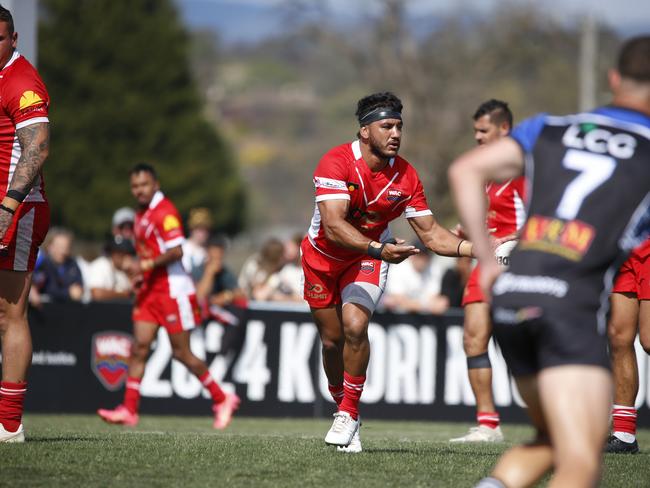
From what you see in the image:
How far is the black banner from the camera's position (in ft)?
46.1

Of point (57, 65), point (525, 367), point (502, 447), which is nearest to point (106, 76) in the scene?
point (57, 65)

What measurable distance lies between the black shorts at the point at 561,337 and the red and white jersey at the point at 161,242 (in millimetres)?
7164

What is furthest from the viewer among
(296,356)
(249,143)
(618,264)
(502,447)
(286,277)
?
(249,143)

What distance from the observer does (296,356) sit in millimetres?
14422

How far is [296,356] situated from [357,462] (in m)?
7.65

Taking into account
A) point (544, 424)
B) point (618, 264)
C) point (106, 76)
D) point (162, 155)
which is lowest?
point (544, 424)

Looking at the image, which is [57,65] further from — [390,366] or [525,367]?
[525,367]

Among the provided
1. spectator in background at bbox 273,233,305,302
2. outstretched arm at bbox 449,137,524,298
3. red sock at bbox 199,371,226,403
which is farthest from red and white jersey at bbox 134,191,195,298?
outstretched arm at bbox 449,137,524,298

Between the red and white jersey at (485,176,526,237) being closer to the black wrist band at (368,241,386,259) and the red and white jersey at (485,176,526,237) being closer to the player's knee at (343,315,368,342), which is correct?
the player's knee at (343,315,368,342)

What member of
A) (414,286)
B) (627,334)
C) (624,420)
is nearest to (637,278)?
(627,334)

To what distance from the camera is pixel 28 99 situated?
23.0ft

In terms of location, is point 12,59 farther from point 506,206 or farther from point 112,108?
point 112,108

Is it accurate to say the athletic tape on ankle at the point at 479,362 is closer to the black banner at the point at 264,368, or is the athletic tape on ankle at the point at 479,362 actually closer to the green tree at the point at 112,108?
the black banner at the point at 264,368

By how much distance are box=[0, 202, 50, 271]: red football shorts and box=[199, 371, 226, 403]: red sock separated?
14.2ft
